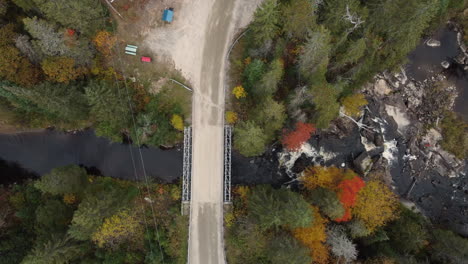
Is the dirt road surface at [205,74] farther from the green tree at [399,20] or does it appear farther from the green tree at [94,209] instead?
the green tree at [399,20]

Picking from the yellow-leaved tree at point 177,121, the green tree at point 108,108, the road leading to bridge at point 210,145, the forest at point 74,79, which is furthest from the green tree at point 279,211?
the green tree at point 108,108

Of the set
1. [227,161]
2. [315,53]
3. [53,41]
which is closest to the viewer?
[53,41]

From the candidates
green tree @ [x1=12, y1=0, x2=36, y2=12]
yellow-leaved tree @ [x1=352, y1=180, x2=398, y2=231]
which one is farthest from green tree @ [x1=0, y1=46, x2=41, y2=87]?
yellow-leaved tree @ [x1=352, y1=180, x2=398, y2=231]

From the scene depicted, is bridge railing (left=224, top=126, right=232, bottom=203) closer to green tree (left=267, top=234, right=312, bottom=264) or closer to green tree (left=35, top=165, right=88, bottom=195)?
green tree (left=267, top=234, right=312, bottom=264)

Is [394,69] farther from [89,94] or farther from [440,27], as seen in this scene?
[89,94]

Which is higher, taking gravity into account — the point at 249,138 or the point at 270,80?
the point at 270,80

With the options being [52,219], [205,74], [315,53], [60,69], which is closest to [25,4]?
[60,69]

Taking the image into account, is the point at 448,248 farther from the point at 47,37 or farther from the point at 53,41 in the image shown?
the point at 47,37
